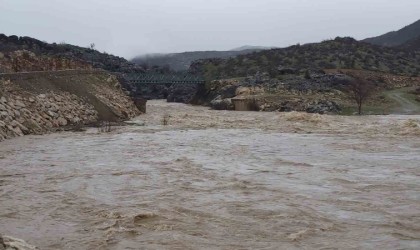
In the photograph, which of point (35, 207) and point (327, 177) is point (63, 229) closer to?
point (35, 207)

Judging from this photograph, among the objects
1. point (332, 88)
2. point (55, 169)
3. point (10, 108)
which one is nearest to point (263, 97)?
point (332, 88)

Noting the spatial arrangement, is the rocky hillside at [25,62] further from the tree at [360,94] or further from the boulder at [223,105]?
the tree at [360,94]

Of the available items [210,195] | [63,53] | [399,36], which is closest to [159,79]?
[63,53]

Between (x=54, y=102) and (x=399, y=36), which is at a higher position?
(x=399, y=36)

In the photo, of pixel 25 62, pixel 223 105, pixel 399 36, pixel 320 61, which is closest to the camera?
pixel 25 62

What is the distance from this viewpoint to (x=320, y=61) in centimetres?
6956

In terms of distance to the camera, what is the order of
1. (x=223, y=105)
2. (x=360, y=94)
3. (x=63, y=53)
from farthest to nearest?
1. (x=63, y=53)
2. (x=223, y=105)
3. (x=360, y=94)

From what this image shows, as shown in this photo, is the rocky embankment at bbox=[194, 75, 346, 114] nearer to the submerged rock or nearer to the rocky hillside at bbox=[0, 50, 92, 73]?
the rocky hillside at bbox=[0, 50, 92, 73]

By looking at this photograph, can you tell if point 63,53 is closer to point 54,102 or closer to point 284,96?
point 284,96

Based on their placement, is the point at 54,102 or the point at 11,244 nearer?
the point at 11,244

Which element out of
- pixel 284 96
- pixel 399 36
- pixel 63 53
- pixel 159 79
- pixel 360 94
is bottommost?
pixel 284 96

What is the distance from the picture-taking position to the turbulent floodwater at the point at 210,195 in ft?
23.2

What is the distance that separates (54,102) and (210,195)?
63.3ft

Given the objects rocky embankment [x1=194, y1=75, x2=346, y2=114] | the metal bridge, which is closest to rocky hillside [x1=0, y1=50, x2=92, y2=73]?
rocky embankment [x1=194, y1=75, x2=346, y2=114]
